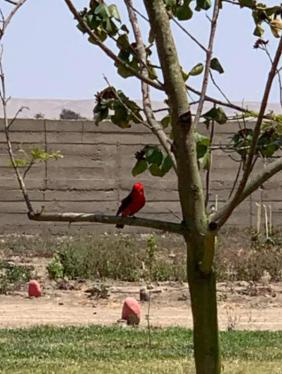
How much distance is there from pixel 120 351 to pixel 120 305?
3.58m

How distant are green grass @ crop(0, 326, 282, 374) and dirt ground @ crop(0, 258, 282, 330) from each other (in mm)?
897

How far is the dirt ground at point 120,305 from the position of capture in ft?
35.5

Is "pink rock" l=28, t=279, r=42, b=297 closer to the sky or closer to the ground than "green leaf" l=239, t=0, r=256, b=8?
closer to the ground

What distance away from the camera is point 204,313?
348 centimetres

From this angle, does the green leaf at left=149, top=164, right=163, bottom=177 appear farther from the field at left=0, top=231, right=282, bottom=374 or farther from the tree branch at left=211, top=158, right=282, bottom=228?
the field at left=0, top=231, right=282, bottom=374

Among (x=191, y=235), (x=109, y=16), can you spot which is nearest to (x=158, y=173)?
(x=191, y=235)

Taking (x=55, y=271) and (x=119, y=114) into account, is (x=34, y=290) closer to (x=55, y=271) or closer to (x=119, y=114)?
(x=55, y=271)

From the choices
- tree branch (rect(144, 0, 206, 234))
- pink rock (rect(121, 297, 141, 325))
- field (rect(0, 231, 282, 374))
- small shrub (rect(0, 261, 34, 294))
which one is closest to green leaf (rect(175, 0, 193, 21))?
tree branch (rect(144, 0, 206, 234))

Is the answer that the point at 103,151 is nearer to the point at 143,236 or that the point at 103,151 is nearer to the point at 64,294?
the point at 143,236

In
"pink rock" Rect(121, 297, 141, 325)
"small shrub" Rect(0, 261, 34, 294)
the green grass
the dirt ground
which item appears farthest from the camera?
"small shrub" Rect(0, 261, 34, 294)

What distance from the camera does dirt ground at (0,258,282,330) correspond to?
10.8 meters

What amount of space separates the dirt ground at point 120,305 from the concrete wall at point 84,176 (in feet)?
18.2

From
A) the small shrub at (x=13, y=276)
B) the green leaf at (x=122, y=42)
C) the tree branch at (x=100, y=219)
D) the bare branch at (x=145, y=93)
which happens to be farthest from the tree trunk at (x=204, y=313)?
the small shrub at (x=13, y=276)

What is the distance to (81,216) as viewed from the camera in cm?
354
